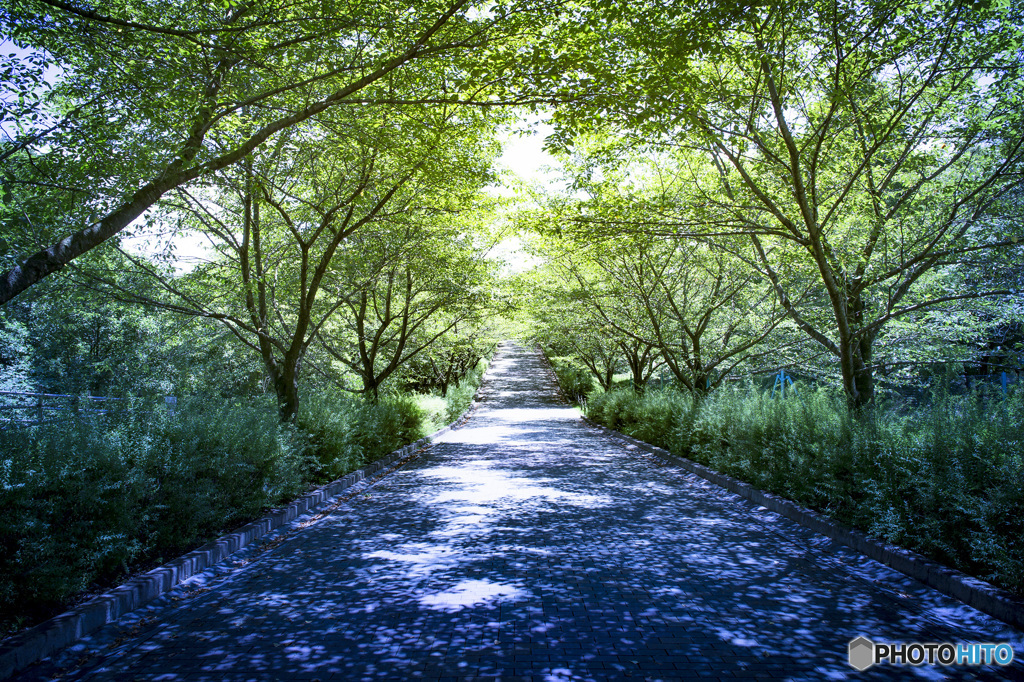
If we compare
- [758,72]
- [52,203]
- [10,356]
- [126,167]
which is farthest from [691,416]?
[10,356]

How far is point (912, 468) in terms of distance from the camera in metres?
5.93

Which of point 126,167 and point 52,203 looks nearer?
point 126,167

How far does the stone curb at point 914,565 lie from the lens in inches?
173

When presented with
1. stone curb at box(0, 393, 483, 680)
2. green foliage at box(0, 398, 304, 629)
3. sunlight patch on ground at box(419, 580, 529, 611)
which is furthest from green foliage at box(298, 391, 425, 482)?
sunlight patch on ground at box(419, 580, 529, 611)

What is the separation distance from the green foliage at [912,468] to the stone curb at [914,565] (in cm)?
14

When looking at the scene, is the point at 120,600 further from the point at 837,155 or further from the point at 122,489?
the point at 837,155

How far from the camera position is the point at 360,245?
48.1 feet

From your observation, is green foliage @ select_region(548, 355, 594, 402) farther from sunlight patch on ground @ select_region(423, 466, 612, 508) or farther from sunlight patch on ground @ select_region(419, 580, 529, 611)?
sunlight patch on ground @ select_region(419, 580, 529, 611)

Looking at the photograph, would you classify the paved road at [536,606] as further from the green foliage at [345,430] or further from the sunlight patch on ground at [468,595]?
the green foliage at [345,430]

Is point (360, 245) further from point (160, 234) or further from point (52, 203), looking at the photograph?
point (52, 203)

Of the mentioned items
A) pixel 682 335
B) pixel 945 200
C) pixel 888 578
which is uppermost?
pixel 945 200

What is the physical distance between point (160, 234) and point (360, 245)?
4.37 m

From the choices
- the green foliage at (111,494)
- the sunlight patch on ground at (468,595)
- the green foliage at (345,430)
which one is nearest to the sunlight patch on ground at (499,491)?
the green foliage at (345,430)

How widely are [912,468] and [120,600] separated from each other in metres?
7.06
